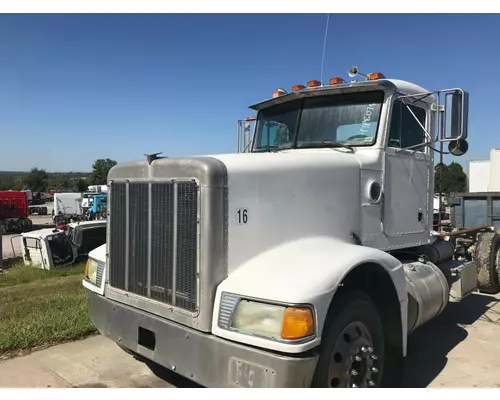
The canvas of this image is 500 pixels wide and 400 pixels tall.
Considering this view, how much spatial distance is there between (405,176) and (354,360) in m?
2.40

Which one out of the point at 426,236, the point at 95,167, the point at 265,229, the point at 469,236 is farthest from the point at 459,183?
the point at 95,167

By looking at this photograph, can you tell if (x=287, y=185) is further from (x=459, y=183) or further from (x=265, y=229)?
(x=459, y=183)

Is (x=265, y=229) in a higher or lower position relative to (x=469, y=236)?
higher

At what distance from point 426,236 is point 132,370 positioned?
3.65 metres

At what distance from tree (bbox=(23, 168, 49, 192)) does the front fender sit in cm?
A: 9602

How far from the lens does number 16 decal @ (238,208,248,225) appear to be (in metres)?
3.09

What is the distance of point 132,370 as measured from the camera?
4.33 metres

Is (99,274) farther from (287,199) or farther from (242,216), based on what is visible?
(287,199)

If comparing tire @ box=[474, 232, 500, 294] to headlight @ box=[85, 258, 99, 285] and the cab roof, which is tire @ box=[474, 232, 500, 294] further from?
headlight @ box=[85, 258, 99, 285]

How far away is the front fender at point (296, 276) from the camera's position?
2.65 meters

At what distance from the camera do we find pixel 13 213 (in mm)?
28312

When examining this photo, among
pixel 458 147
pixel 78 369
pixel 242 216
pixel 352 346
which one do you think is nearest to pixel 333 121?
pixel 458 147
